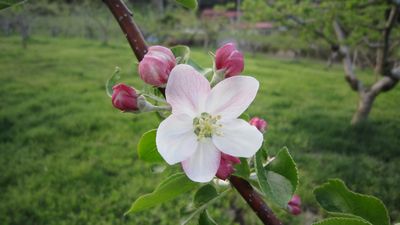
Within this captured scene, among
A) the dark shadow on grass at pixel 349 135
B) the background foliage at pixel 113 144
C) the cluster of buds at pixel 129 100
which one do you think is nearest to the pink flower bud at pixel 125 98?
the cluster of buds at pixel 129 100

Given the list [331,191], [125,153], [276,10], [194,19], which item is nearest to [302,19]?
[276,10]

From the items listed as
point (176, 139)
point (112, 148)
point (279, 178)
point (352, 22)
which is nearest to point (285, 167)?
point (279, 178)

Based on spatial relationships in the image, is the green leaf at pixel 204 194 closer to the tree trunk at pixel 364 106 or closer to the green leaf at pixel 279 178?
the green leaf at pixel 279 178

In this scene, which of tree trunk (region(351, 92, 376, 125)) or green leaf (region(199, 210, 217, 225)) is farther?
tree trunk (region(351, 92, 376, 125))

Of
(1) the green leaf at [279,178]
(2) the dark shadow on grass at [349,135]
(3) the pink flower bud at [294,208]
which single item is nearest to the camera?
(1) the green leaf at [279,178]

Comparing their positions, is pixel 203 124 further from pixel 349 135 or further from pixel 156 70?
pixel 349 135

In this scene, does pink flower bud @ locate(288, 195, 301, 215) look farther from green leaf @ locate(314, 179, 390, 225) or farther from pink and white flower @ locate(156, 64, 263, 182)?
pink and white flower @ locate(156, 64, 263, 182)

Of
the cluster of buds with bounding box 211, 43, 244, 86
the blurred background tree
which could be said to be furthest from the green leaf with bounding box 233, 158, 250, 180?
the blurred background tree
